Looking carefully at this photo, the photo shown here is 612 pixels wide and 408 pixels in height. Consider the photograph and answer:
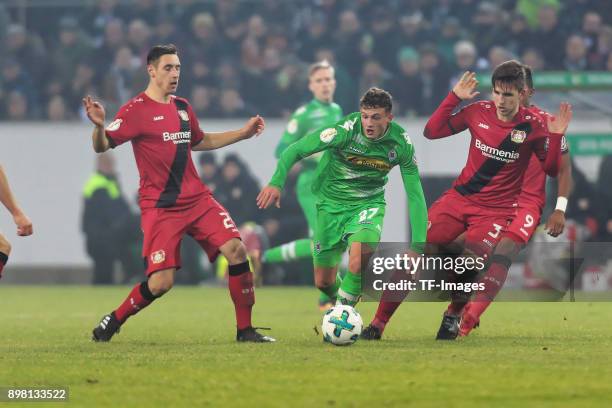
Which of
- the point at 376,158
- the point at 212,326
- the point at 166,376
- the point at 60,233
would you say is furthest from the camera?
the point at 60,233

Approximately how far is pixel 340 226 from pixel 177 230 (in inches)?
55.3

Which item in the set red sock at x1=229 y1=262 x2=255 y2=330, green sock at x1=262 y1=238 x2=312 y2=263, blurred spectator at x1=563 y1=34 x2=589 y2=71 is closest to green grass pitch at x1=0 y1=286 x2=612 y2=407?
red sock at x1=229 y1=262 x2=255 y2=330

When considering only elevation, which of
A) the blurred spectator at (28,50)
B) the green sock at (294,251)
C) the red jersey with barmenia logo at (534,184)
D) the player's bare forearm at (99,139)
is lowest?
the green sock at (294,251)

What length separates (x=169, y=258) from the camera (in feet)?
31.2

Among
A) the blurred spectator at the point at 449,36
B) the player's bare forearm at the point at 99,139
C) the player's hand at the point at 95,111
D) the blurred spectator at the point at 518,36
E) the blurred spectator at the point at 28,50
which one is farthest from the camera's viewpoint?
the blurred spectator at the point at 28,50

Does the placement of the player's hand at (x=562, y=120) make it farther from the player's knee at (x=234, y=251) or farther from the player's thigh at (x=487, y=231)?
the player's knee at (x=234, y=251)

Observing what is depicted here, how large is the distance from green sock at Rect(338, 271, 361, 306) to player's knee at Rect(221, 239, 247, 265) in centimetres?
78

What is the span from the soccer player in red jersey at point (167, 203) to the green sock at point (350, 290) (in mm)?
641

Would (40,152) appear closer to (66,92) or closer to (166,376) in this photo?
(66,92)

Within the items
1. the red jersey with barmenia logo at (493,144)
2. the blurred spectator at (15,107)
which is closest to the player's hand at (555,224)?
the red jersey with barmenia logo at (493,144)

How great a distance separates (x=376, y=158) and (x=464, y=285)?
3.96ft

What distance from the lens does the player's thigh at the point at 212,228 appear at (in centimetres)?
957

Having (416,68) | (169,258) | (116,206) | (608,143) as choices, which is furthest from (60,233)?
(169,258)

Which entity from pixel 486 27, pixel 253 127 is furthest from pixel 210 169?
pixel 253 127
